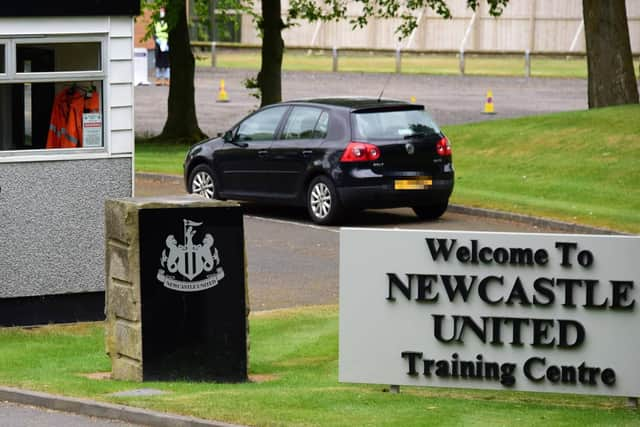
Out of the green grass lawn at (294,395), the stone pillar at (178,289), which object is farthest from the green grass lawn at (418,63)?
the stone pillar at (178,289)

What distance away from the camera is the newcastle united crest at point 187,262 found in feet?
34.6

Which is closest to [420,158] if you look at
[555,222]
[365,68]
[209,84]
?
[555,222]

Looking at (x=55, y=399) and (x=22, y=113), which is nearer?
(x=55, y=399)

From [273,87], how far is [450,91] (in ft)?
48.9

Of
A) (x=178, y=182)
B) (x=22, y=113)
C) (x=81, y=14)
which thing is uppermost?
(x=81, y=14)

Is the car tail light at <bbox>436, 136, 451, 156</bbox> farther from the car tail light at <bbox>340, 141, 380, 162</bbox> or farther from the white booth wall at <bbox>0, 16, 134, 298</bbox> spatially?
the white booth wall at <bbox>0, 16, 134, 298</bbox>

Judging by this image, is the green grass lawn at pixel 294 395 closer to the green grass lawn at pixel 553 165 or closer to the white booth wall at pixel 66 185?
the white booth wall at pixel 66 185

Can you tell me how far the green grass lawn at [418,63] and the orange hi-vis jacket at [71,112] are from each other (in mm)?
40336

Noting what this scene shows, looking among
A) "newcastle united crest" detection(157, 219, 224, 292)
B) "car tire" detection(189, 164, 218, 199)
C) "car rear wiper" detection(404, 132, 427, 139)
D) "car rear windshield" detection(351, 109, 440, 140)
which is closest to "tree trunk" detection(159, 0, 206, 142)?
"car tire" detection(189, 164, 218, 199)

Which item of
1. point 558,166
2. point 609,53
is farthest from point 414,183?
point 609,53

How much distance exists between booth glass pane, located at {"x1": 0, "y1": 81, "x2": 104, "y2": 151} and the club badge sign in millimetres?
4277

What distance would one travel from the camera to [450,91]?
47219 mm

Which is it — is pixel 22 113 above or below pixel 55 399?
above

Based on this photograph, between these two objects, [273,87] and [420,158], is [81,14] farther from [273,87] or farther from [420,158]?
[273,87]
